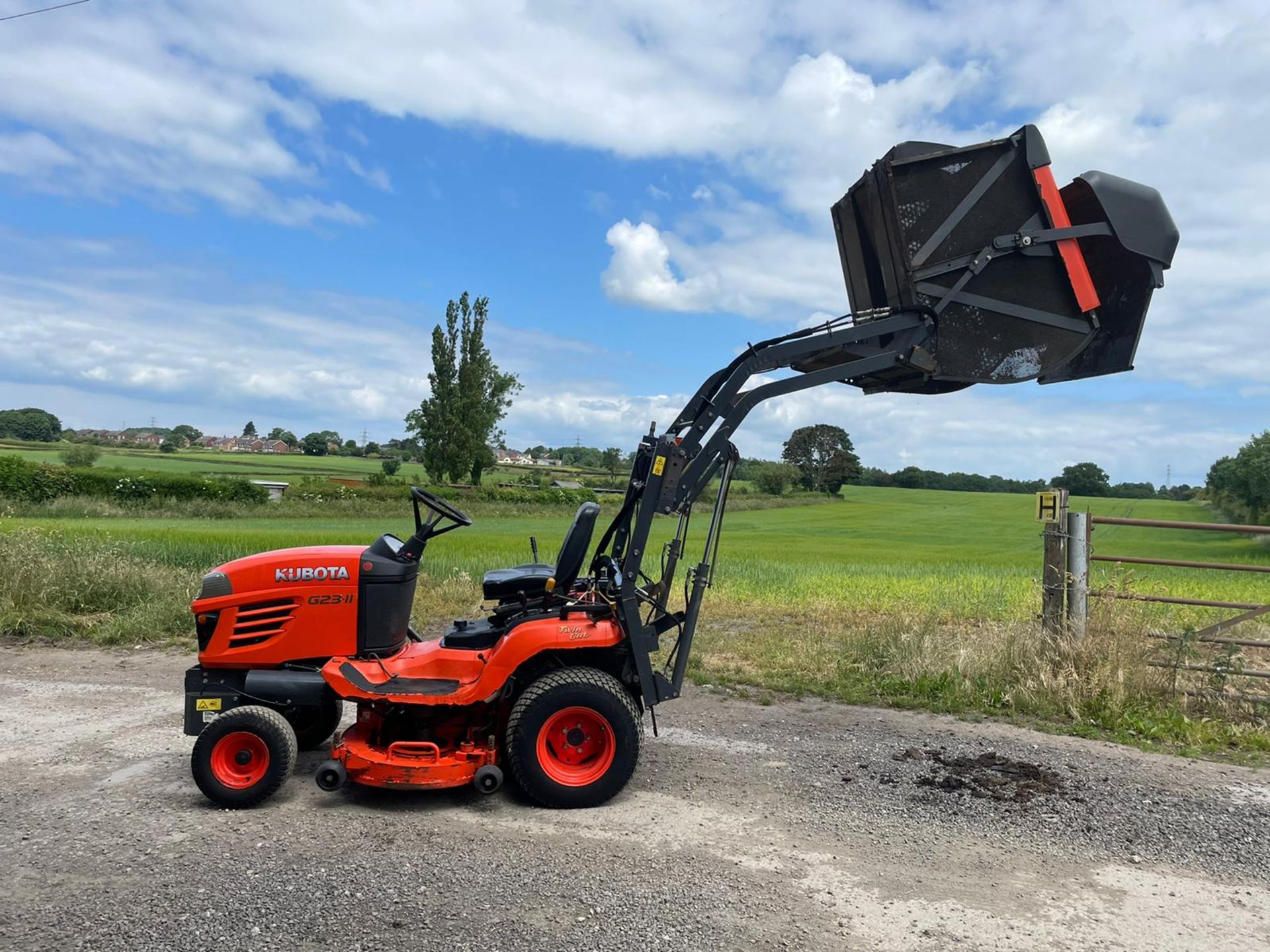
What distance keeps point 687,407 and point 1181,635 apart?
15.4ft

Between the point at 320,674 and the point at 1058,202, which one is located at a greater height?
the point at 1058,202

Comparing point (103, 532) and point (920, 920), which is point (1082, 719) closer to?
point (920, 920)

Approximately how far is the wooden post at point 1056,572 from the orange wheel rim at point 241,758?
6008 millimetres

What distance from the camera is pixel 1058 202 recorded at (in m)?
5.38

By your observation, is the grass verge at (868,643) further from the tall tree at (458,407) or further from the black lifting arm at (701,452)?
the tall tree at (458,407)

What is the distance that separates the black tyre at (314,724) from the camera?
570 cm

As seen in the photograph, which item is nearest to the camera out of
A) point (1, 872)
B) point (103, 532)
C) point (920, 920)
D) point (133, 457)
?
point (920, 920)

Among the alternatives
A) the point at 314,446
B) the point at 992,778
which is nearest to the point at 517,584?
the point at 992,778

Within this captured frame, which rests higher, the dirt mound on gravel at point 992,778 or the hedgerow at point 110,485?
the hedgerow at point 110,485

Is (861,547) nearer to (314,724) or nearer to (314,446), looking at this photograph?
(314,724)

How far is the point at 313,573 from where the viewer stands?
5074 millimetres

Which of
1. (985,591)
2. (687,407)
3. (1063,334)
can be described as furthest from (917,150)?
(985,591)

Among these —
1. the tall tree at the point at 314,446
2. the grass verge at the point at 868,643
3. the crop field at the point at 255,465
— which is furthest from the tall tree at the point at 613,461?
the grass verge at the point at 868,643

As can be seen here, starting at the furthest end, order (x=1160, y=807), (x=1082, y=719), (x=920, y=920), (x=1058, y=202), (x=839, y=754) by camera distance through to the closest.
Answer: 1. (x=1082, y=719)
2. (x=839, y=754)
3. (x=1058, y=202)
4. (x=1160, y=807)
5. (x=920, y=920)
